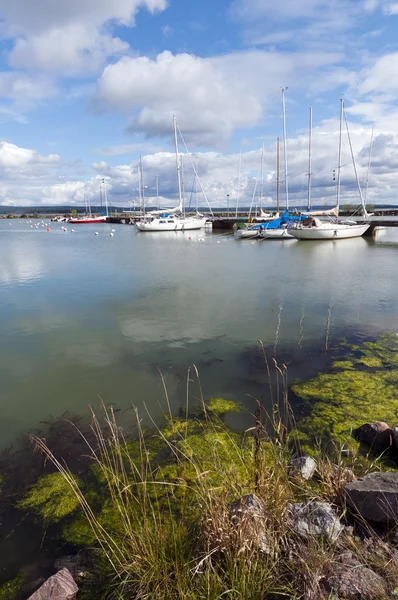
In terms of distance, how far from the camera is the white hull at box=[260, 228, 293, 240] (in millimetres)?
41016

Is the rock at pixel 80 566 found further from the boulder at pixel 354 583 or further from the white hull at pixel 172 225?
the white hull at pixel 172 225

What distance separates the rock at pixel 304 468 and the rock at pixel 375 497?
0.60 meters

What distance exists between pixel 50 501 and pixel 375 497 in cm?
357

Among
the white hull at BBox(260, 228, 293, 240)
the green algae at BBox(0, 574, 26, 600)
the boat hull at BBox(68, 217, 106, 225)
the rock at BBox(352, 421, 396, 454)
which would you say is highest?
the boat hull at BBox(68, 217, 106, 225)

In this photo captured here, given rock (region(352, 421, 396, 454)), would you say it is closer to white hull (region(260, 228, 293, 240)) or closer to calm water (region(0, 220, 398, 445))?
calm water (region(0, 220, 398, 445))

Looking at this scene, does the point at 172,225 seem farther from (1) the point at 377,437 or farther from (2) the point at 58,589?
(2) the point at 58,589

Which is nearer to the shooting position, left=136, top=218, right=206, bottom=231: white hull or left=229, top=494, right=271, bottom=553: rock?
left=229, top=494, right=271, bottom=553: rock

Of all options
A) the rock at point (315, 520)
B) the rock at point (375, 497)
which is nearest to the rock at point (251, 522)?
the rock at point (315, 520)

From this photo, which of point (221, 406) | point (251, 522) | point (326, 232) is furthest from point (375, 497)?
point (326, 232)

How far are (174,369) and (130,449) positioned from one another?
2710mm

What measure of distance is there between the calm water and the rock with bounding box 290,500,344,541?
3.20 meters

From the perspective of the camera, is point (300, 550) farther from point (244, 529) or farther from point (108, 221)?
point (108, 221)

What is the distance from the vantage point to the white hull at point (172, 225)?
57.6 metres

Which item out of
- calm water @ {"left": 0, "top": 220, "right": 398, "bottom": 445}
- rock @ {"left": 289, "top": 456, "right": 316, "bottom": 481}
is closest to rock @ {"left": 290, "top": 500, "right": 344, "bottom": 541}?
rock @ {"left": 289, "top": 456, "right": 316, "bottom": 481}
